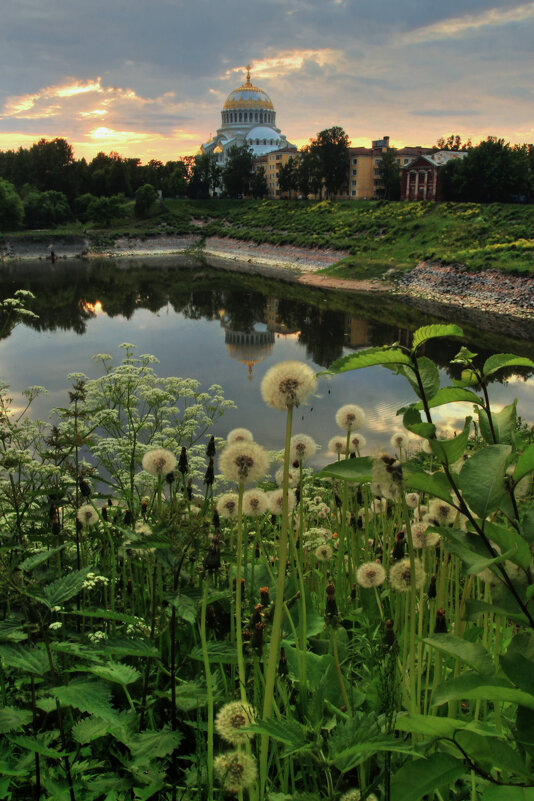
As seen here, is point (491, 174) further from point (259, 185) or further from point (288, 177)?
point (259, 185)

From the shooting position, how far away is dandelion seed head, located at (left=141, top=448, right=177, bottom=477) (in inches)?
122

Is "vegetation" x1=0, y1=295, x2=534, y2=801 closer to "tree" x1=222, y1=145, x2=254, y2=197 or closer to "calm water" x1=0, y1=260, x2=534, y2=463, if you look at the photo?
"calm water" x1=0, y1=260, x2=534, y2=463

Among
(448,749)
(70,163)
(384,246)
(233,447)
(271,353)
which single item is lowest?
(271,353)

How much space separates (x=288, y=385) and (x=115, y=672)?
1.66m

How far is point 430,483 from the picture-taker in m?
1.41

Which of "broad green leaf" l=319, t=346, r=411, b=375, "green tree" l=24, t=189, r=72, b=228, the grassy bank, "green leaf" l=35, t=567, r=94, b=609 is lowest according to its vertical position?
"green leaf" l=35, t=567, r=94, b=609

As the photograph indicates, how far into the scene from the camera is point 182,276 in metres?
50.3

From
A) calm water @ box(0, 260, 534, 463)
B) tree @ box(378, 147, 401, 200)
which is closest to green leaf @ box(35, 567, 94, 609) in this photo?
calm water @ box(0, 260, 534, 463)

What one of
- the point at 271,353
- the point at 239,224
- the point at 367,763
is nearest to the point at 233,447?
the point at 367,763

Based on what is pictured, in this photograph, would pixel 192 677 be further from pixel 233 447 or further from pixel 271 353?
pixel 271 353

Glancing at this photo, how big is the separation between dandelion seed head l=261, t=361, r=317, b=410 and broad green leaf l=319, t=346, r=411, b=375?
1.16 ft

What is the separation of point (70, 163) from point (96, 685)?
106564 mm

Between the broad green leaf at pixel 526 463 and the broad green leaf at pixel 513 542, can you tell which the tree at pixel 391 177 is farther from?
the broad green leaf at pixel 513 542

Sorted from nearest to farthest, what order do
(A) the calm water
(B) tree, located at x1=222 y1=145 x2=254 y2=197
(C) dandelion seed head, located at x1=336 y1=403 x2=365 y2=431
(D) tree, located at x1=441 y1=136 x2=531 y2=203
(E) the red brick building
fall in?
(C) dandelion seed head, located at x1=336 y1=403 x2=365 y2=431 < (A) the calm water < (D) tree, located at x1=441 y1=136 x2=531 y2=203 < (E) the red brick building < (B) tree, located at x1=222 y1=145 x2=254 y2=197
